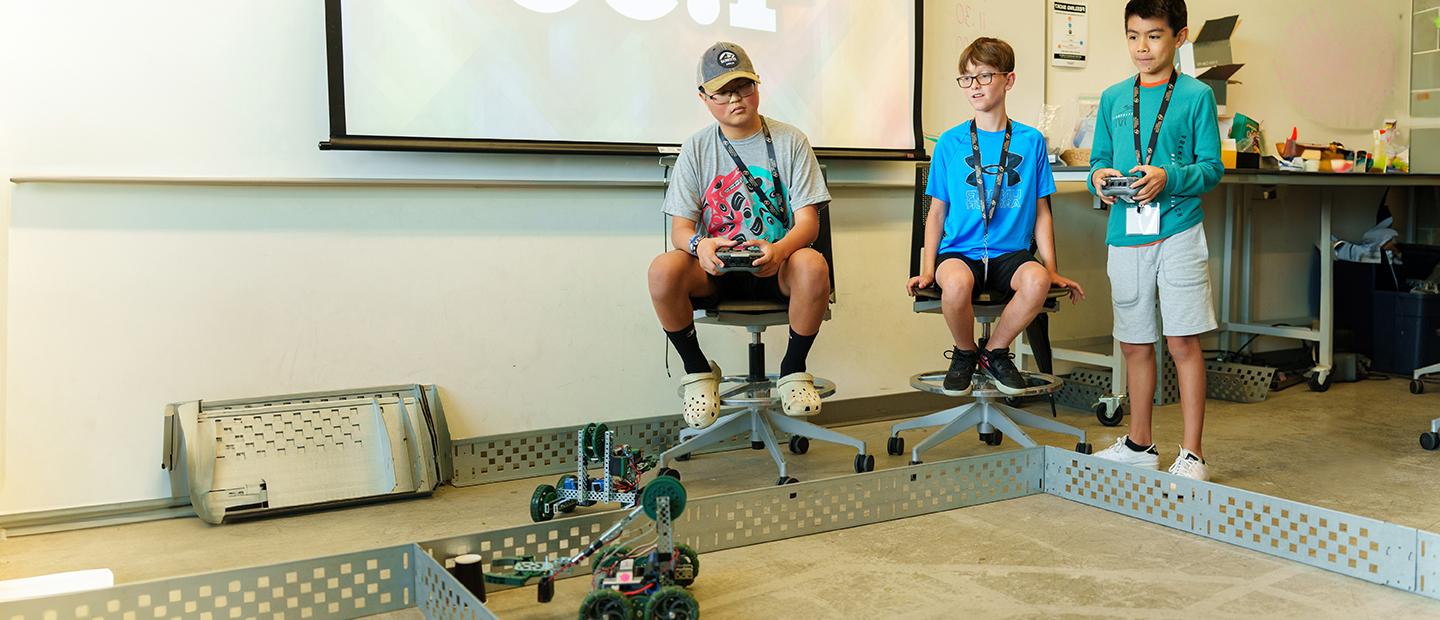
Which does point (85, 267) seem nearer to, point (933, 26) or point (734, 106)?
point (734, 106)

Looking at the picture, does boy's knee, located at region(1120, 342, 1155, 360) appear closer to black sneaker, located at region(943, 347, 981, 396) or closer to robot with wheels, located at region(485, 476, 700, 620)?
black sneaker, located at region(943, 347, 981, 396)

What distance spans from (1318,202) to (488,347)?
378 cm

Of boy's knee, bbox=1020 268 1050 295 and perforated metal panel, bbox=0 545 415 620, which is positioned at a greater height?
boy's knee, bbox=1020 268 1050 295

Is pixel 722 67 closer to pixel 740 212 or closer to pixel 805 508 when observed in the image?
pixel 740 212

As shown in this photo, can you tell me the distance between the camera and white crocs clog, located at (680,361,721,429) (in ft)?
8.50

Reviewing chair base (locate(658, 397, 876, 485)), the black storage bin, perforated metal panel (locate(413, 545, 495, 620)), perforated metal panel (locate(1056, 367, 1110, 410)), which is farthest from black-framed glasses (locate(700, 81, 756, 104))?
the black storage bin

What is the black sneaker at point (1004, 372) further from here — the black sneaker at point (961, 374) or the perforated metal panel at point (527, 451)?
the perforated metal panel at point (527, 451)

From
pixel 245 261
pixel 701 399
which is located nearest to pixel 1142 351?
pixel 701 399

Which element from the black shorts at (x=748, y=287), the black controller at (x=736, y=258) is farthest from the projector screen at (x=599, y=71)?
the black controller at (x=736, y=258)

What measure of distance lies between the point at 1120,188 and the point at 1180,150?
0.67ft

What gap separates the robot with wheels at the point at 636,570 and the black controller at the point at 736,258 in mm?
738

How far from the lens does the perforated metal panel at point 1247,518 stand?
189 centimetres

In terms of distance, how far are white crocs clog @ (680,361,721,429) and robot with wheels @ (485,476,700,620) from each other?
2.00ft

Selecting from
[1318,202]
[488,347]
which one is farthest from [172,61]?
[1318,202]
